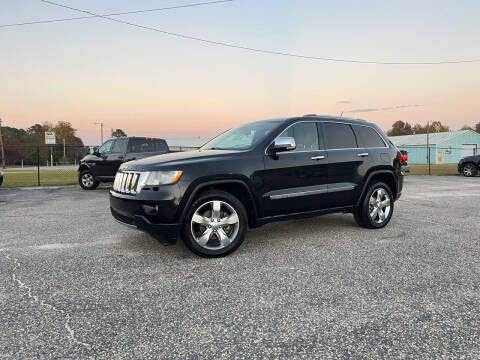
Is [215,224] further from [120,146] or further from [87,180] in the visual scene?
[87,180]

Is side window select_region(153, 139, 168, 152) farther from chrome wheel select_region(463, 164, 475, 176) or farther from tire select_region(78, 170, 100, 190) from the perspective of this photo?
chrome wheel select_region(463, 164, 475, 176)

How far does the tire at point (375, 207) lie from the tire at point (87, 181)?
1033cm

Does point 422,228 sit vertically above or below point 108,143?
below

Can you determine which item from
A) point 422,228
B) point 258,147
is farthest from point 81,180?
point 422,228

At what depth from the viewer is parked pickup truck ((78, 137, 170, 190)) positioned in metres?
12.4

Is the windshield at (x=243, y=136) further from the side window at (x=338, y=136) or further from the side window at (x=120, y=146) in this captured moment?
the side window at (x=120, y=146)

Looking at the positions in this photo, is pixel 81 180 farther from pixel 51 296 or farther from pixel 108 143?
pixel 51 296

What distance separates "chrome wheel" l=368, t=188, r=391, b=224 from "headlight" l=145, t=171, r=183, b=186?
3381 mm

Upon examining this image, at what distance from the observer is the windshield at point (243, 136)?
4875 mm

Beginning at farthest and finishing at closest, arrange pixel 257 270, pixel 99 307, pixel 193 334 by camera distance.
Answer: pixel 257 270
pixel 99 307
pixel 193 334

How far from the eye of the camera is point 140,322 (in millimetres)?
2693

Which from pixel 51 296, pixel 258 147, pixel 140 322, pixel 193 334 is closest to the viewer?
pixel 193 334

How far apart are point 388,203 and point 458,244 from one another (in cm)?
129

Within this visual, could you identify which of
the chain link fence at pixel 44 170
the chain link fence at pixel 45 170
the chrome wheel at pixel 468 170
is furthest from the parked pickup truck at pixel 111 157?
the chrome wheel at pixel 468 170
